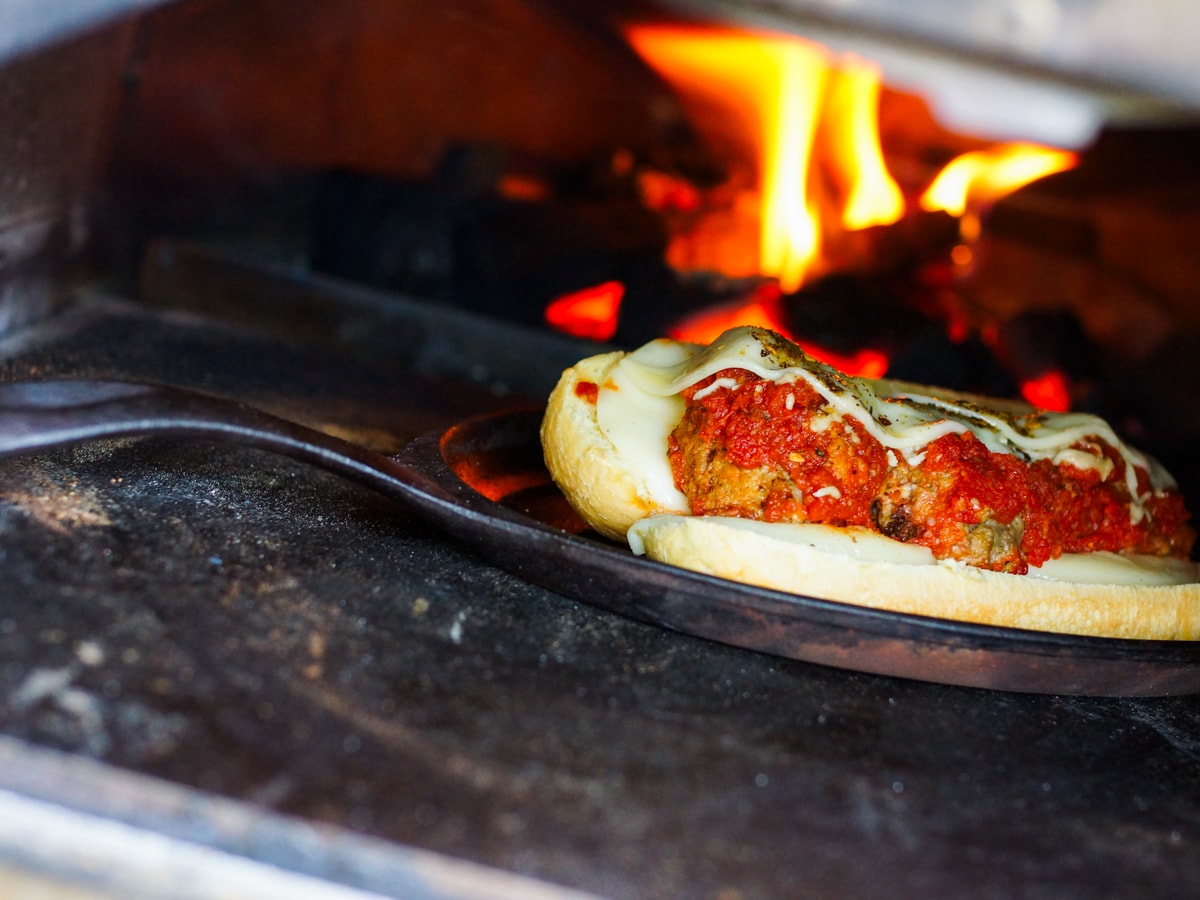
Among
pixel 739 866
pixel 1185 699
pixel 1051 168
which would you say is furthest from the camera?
pixel 1051 168

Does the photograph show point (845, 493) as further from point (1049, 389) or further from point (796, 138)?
point (796, 138)

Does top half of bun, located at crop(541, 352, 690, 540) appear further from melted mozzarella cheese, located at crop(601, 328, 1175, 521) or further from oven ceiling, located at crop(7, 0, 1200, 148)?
oven ceiling, located at crop(7, 0, 1200, 148)

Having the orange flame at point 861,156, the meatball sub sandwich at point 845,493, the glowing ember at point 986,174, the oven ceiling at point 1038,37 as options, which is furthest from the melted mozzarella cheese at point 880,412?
the orange flame at point 861,156

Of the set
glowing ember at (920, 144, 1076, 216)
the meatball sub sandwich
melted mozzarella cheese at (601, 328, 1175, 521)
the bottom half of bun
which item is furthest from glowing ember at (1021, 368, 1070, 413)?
the bottom half of bun

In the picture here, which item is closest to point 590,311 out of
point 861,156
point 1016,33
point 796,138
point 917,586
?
point 796,138

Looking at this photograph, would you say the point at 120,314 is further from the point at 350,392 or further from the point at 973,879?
the point at 973,879

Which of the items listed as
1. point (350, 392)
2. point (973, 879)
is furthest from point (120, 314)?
point (973, 879)

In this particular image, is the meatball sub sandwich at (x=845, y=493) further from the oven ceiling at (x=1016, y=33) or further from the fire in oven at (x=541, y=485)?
the oven ceiling at (x=1016, y=33)
